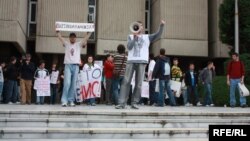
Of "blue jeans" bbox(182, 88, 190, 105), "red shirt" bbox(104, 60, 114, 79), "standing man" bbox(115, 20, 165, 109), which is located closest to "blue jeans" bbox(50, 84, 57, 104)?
"red shirt" bbox(104, 60, 114, 79)

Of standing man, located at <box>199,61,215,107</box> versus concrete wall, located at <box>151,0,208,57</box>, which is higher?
concrete wall, located at <box>151,0,208,57</box>

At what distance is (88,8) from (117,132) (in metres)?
17.3

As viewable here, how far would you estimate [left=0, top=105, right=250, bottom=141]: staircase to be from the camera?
731 centimetres

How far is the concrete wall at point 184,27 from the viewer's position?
23.6m

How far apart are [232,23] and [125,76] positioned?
447 inches

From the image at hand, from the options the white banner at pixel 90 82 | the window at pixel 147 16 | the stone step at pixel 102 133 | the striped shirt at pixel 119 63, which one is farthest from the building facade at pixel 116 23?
the stone step at pixel 102 133

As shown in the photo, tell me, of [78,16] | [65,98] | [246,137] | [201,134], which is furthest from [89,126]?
→ [78,16]

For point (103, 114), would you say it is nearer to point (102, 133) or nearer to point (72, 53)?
point (102, 133)

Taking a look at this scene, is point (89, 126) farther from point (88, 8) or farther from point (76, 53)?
point (88, 8)

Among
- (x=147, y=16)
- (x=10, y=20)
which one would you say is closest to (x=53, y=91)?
(x=10, y=20)

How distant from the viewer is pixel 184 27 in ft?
78.0

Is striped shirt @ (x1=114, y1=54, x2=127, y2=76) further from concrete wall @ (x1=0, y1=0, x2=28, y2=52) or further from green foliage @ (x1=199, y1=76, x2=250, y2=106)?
concrete wall @ (x1=0, y1=0, x2=28, y2=52)

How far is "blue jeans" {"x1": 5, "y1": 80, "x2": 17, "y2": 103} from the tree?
1056 centimetres

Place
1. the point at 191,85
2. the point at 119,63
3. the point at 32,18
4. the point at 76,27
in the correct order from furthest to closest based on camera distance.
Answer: the point at 32,18 < the point at 191,85 < the point at 119,63 < the point at 76,27
